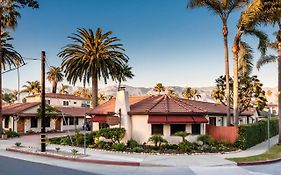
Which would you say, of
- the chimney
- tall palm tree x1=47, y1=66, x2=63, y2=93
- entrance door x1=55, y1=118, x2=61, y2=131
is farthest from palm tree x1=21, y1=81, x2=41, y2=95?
the chimney

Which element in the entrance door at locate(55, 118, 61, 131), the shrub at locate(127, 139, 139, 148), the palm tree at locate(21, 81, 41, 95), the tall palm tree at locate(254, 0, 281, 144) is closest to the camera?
the shrub at locate(127, 139, 139, 148)

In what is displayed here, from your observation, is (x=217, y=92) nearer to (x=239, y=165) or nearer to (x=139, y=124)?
(x=139, y=124)

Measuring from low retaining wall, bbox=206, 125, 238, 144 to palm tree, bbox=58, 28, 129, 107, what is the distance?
1788cm

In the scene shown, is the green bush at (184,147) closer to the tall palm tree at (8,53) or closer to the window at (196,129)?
the window at (196,129)

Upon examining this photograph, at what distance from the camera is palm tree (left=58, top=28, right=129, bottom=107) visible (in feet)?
139

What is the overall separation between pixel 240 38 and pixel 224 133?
8.87 metres

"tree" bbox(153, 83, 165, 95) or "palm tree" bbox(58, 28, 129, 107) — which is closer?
"palm tree" bbox(58, 28, 129, 107)

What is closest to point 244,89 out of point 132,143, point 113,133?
point 132,143

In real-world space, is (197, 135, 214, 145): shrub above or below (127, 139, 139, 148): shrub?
above

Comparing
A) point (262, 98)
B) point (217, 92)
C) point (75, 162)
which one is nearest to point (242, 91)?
point (217, 92)

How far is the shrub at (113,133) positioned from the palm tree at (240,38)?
10.4m

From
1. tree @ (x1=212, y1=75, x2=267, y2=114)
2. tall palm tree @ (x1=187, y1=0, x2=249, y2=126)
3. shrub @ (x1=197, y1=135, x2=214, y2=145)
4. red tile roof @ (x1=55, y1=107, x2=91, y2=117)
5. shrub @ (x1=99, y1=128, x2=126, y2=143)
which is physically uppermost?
tall palm tree @ (x1=187, y1=0, x2=249, y2=126)

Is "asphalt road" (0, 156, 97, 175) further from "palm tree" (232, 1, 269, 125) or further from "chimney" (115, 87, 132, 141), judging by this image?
"palm tree" (232, 1, 269, 125)

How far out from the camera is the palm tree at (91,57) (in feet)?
139
